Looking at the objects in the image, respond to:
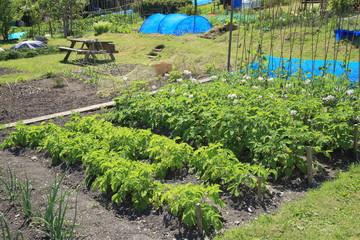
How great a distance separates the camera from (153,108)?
250 inches

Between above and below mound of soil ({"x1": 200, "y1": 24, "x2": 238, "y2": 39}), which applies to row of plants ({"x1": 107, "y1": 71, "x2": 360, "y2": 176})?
below

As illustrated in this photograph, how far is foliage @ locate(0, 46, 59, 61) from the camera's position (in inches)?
657

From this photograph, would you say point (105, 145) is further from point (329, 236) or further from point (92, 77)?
point (92, 77)

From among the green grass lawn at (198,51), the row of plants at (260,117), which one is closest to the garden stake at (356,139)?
the row of plants at (260,117)

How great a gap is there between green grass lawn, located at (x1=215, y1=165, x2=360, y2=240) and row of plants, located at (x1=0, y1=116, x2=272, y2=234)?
41 cm

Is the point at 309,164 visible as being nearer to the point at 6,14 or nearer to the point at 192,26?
the point at 192,26

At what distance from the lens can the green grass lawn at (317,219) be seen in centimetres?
361

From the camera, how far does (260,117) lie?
5094 millimetres

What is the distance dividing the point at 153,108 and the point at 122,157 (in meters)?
1.65

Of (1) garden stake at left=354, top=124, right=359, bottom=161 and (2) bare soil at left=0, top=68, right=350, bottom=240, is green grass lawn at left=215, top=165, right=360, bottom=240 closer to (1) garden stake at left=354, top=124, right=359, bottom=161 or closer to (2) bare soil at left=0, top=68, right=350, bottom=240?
(2) bare soil at left=0, top=68, right=350, bottom=240

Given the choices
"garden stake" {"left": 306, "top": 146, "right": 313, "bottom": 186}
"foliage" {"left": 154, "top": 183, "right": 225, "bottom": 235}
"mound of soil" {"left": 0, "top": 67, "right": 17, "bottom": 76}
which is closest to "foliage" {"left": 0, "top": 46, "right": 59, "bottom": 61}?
"mound of soil" {"left": 0, "top": 67, "right": 17, "bottom": 76}

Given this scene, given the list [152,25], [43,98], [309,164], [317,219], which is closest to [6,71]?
[43,98]

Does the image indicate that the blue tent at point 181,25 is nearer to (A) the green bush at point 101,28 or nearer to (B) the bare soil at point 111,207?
(A) the green bush at point 101,28

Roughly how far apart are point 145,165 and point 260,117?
5.77ft
